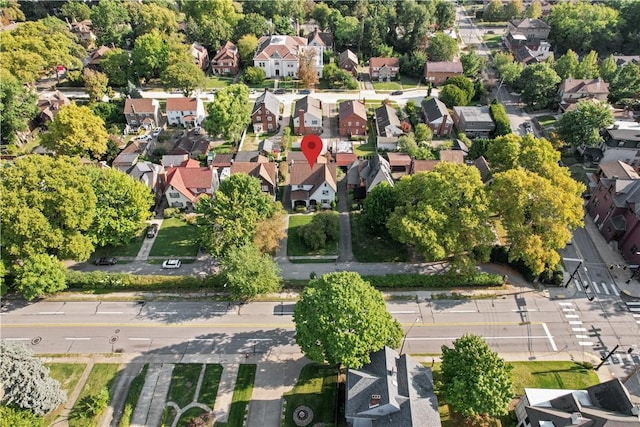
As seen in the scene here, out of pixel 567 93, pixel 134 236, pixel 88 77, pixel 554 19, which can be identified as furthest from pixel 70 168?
pixel 554 19

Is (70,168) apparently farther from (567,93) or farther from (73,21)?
(73,21)

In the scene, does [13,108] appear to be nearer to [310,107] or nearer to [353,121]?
[310,107]

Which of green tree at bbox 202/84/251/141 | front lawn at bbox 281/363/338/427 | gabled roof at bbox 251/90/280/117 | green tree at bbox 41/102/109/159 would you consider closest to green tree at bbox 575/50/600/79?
gabled roof at bbox 251/90/280/117

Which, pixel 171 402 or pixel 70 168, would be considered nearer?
pixel 171 402

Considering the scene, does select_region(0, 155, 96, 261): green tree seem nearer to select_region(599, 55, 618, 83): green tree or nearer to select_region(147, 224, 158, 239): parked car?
select_region(147, 224, 158, 239): parked car

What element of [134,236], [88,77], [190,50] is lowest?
[134,236]

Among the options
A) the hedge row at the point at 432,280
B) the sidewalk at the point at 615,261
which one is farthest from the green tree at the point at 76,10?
the sidewalk at the point at 615,261
